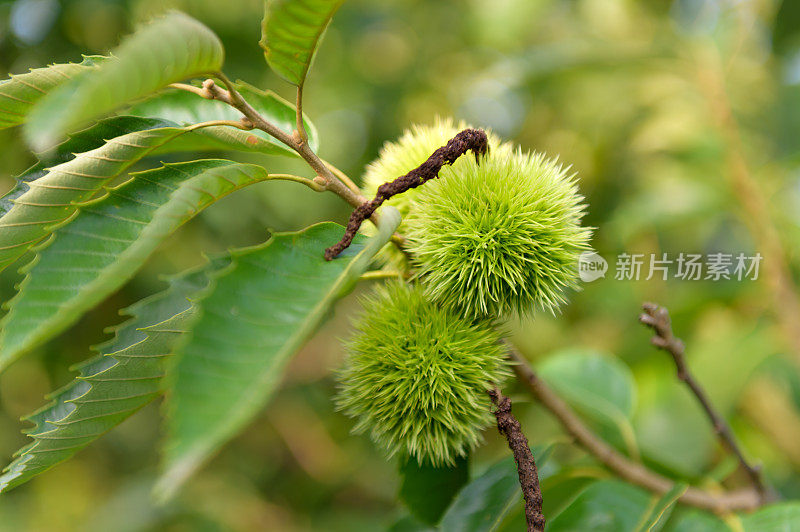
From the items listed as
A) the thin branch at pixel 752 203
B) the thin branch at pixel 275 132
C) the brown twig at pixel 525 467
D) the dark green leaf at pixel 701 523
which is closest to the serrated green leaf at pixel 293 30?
the thin branch at pixel 275 132

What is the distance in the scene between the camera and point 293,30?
76 centimetres

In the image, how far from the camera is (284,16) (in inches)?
29.0

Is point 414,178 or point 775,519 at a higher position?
point 414,178

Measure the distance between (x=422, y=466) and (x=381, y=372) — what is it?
24 cm

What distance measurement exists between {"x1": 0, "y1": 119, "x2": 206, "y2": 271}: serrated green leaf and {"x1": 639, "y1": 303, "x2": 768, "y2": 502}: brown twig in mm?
772

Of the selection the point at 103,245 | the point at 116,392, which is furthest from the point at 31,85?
the point at 116,392

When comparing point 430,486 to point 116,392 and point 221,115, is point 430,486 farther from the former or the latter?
point 221,115

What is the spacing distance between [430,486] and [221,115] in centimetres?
73

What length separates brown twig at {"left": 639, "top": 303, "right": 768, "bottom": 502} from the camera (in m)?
1.00

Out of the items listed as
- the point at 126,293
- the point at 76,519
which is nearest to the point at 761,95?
the point at 126,293

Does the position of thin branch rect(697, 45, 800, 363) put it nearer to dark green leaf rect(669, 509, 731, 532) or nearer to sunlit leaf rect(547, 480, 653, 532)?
dark green leaf rect(669, 509, 731, 532)

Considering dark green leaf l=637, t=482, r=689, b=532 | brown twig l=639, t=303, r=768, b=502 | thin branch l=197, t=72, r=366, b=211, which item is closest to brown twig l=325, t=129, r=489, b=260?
thin branch l=197, t=72, r=366, b=211

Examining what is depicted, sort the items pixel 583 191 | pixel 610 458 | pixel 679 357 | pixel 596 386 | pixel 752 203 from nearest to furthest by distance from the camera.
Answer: pixel 679 357
pixel 610 458
pixel 596 386
pixel 752 203
pixel 583 191

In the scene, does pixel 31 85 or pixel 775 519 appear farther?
pixel 775 519
